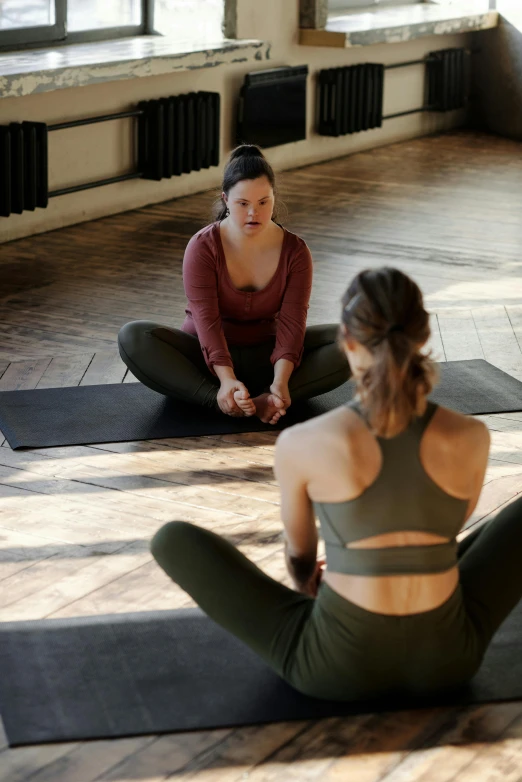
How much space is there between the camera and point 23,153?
223 inches

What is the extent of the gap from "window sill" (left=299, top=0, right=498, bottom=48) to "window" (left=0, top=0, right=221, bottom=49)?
2.76 ft

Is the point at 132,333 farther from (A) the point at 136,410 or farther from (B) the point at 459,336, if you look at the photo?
(B) the point at 459,336

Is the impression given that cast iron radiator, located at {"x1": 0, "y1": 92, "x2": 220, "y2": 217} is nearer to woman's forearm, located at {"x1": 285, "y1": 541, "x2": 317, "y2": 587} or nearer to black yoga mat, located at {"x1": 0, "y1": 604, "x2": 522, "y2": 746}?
black yoga mat, located at {"x1": 0, "y1": 604, "x2": 522, "y2": 746}

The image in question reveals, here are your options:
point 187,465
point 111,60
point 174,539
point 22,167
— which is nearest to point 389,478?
point 174,539

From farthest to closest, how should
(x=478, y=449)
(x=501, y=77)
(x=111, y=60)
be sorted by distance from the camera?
(x=501, y=77)
(x=111, y=60)
(x=478, y=449)

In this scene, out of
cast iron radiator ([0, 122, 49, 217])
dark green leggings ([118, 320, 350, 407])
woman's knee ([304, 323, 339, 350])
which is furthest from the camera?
cast iron radiator ([0, 122, 49, 217])

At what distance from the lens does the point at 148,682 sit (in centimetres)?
206

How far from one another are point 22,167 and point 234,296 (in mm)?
2562

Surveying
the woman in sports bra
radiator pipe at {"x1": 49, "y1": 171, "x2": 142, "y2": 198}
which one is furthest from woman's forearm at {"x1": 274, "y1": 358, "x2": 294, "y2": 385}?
radiator pipe at {"x1": 49, "y1": 171, "x2": 142, "y2": 198}

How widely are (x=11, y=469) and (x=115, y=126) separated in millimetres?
3730

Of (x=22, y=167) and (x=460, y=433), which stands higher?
(x=460, y=433)

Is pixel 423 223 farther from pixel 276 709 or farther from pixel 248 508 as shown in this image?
pixel 276 709

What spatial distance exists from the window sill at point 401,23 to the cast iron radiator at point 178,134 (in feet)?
3.93

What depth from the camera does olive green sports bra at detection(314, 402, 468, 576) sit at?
1.76 meters
